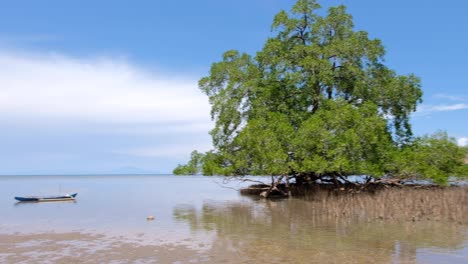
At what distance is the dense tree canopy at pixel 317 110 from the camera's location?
22.4m

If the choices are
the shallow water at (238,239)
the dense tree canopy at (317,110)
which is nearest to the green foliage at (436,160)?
the dense tree canopy at (317,110)

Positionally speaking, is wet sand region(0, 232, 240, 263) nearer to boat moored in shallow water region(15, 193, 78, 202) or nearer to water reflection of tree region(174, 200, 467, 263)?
water reflection of tree region(174, 200, 467, 263)

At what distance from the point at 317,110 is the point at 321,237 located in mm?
13570

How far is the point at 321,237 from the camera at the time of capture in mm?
13750

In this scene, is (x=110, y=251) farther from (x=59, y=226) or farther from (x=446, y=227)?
(x=446, y=227)

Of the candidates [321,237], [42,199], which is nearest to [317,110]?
[321,237]

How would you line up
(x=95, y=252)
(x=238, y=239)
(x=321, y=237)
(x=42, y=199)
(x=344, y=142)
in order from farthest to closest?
1. (x=42, y=199)
2. (x=344, y=142)
3. (x=321, y=237)
4. (x=238, y=239)
5. (x=95, y=252)

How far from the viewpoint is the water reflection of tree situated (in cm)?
1102

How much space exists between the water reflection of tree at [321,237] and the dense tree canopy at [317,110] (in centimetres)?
482

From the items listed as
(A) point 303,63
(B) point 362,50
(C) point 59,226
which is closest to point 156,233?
(C) point 59,226

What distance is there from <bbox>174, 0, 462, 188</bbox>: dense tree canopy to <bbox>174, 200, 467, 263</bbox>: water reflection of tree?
4823mm

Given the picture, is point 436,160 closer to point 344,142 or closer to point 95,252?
point 344,142

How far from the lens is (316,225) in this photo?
645 inches

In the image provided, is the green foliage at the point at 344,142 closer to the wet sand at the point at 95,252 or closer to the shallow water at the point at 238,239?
the shallow water at the point at 238,239
